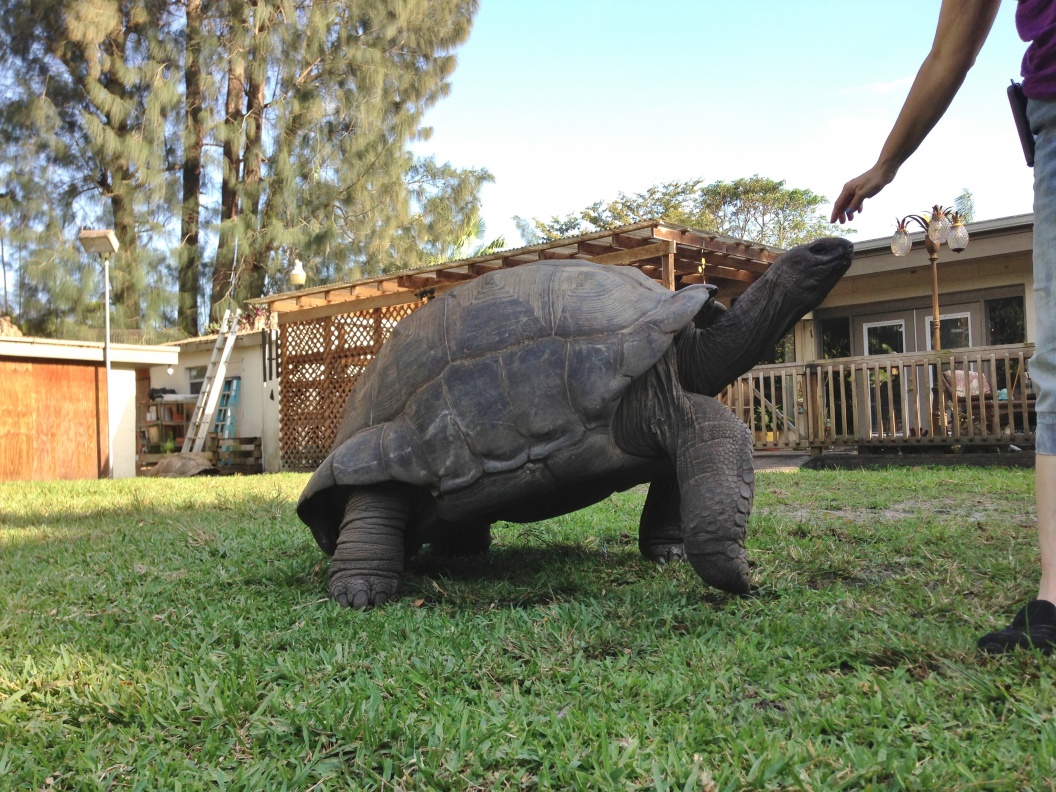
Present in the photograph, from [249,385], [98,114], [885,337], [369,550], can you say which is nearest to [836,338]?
[885,337]

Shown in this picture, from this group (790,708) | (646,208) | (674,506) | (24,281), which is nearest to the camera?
A: (790,708)

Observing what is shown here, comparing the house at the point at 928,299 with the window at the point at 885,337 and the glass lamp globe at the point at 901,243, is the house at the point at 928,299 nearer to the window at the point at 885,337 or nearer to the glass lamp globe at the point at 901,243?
the window at the point at 885,337

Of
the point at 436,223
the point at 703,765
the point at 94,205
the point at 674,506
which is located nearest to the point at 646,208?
the point at 436,223

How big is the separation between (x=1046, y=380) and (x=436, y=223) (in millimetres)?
27903

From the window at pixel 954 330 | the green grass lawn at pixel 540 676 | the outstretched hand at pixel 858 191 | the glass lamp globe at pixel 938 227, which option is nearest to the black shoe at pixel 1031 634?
the green grass lawn at pixel 540 676

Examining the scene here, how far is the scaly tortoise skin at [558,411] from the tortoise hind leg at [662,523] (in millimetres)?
558

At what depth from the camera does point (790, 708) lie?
2.14 metres

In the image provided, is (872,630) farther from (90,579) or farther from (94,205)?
(94,205)

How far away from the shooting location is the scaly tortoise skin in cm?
333

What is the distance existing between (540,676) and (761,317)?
1740 mm

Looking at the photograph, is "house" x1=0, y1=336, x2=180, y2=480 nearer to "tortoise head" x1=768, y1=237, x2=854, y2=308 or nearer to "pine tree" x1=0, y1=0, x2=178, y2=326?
"pine tree" x1=0, y1=0, x2=178, y2=326

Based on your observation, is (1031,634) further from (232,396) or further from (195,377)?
(195,377)

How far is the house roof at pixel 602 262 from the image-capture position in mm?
12047

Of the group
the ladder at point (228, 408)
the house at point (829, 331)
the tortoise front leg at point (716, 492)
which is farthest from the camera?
the ladder at point (228, 408)
